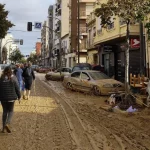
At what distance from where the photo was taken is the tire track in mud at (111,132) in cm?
750

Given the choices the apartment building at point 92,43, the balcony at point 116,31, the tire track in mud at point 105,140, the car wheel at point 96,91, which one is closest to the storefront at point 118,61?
the balcony at point 116,31

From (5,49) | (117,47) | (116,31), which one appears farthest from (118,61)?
(5,49)

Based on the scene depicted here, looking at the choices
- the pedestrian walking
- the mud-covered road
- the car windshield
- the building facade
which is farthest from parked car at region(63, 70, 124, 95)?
the building facade

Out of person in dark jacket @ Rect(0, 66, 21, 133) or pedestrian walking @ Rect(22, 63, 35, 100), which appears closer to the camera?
person in dark jacket @ Rect(0, 66, 21, 133)

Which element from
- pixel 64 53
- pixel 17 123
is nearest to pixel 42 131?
pixel 17 123

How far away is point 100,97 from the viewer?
17.9 metres

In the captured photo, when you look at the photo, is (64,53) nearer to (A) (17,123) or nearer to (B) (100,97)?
(B) (100,97)

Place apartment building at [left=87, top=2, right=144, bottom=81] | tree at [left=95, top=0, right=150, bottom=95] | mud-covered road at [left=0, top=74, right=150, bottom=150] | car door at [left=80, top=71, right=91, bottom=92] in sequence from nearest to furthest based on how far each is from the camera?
mud-covered road at [left=0, top=74, right=150, bottom=150] < tree at [left=95, top=0, right=150, bottom=95] < car door at [left=80, top=71, right=91, bottom=92] < apartment building at [left=87, top=2, right=144, bottom=81]

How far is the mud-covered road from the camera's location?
7438 mm

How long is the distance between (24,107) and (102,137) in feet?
18.3

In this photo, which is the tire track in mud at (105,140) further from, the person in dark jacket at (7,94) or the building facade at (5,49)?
the building facade at (5,49)

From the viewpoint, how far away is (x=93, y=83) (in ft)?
62.9

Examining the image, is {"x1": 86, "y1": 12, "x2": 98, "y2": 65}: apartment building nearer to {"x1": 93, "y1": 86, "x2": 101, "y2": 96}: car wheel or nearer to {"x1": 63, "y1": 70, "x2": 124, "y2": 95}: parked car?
{"x1": 63, "y1": 70, "x2": 124, "y2": 95}: parked car

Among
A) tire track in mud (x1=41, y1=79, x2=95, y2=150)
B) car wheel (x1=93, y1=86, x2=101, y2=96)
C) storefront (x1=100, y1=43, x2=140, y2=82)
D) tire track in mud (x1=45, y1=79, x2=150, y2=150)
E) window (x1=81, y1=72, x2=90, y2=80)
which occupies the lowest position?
tire track in mud (x1=45, y1=79, x2=150, y2=150)
